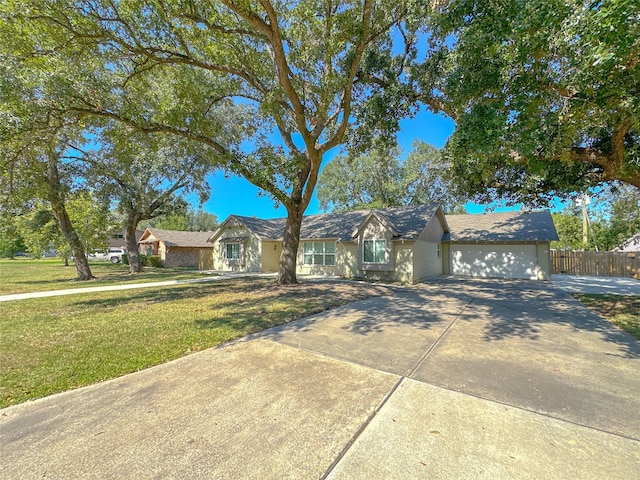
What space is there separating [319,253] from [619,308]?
1342 centimetres

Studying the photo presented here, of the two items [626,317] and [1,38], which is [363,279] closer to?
[626,317]

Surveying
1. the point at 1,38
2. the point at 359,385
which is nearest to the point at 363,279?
the point at 359,385

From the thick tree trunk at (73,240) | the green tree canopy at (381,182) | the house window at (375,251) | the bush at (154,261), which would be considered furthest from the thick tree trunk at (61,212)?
the green tree canopy at (381,182)

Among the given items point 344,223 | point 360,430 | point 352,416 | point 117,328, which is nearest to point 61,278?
point 117,328

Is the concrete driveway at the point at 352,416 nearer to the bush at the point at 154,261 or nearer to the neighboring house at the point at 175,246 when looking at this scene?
the neighboring house at the point at 175,246

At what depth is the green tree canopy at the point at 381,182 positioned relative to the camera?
2517 cm

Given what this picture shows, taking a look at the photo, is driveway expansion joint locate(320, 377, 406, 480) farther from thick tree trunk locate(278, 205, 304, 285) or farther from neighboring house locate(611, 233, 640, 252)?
neighboring house locate(611, 233, 640, 252)

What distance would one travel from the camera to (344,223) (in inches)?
730

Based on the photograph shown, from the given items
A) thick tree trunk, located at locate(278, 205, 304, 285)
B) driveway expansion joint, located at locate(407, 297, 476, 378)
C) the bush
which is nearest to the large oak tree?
thick tree trunk, located at locate(278, 205, 304, 285)

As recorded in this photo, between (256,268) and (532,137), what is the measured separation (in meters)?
16.9

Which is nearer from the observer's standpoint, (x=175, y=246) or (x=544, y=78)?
(x=544, y=78)

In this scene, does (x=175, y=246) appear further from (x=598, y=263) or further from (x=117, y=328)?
(x=598, y=263)

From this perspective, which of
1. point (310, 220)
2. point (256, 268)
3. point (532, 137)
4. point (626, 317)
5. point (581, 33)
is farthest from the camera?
point (310, 220)

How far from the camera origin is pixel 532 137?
571cm
